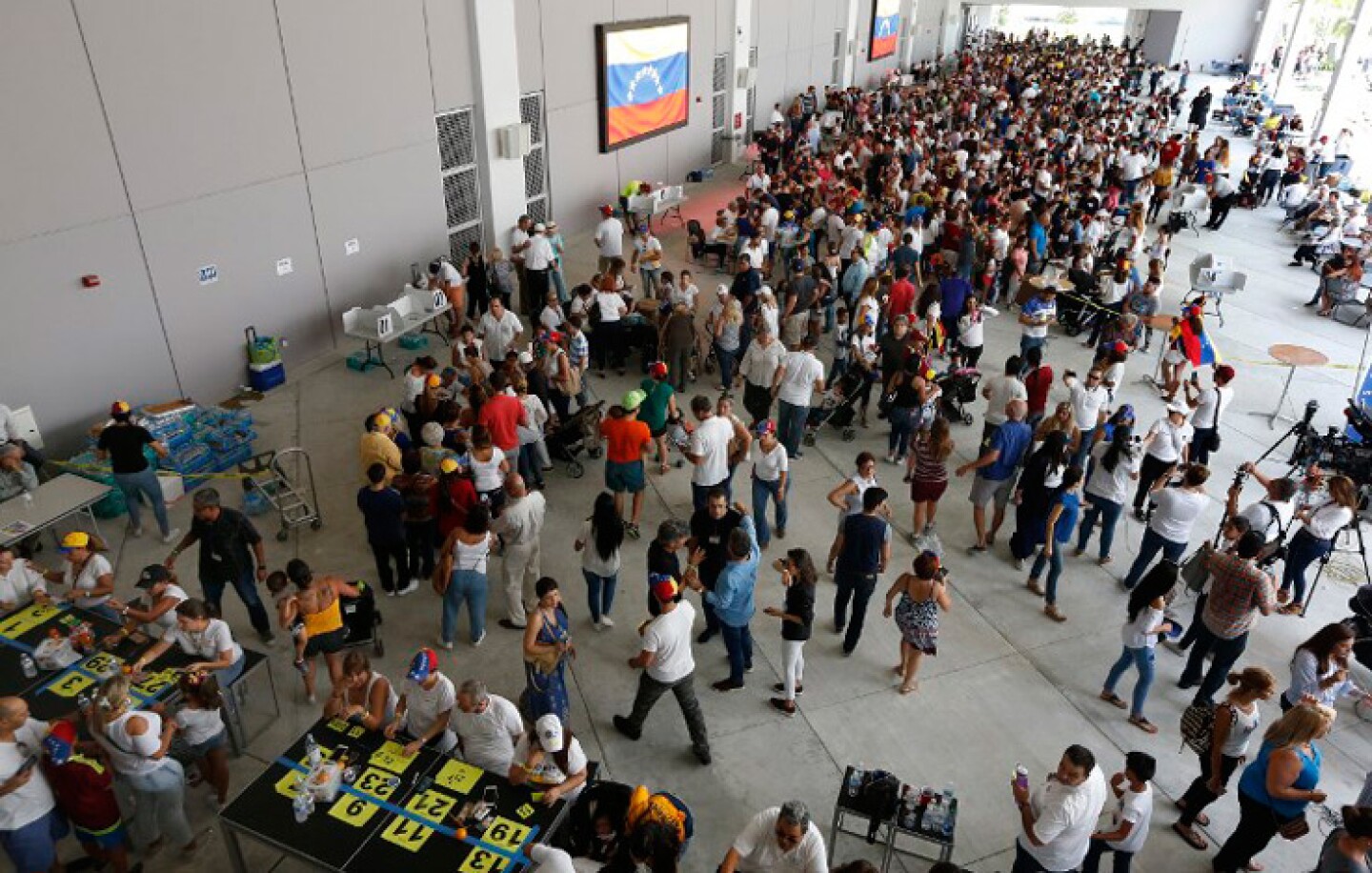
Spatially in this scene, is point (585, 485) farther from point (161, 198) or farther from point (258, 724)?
point (161, 198)

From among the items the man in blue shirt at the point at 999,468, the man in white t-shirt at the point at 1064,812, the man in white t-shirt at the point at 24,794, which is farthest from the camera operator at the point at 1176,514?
the man in white t-shirt at the point at 24,794

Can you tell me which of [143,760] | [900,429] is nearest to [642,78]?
[900,429]

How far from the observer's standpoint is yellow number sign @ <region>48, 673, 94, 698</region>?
5645 millimetres

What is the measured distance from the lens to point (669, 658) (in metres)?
5.77

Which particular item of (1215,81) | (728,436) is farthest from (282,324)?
(1215,81)

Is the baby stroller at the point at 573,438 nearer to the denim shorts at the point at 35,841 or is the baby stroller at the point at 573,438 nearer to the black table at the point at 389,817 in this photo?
the black table at the point at 389,817

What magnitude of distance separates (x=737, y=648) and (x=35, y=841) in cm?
444

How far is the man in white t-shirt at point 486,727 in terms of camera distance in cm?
503

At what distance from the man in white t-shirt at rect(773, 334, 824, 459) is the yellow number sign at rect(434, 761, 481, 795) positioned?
537 centimetres

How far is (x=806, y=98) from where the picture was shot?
26.4 metres

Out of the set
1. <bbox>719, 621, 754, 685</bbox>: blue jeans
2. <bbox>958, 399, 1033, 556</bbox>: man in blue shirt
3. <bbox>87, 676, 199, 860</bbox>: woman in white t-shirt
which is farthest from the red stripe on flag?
<bbox>87, 676, 199, 860</bbox>: woman in white t-shirt

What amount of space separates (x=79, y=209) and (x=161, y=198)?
894 millimetres

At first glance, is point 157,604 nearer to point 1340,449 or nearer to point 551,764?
point 551,764

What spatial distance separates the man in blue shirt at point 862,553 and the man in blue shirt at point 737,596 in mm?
799
